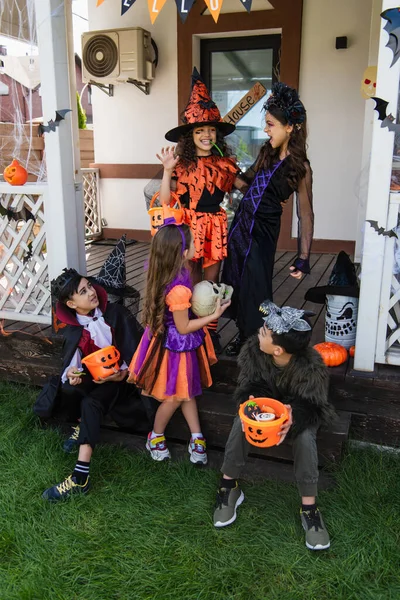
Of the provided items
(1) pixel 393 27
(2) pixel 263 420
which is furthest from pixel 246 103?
(2) pixel 263 420

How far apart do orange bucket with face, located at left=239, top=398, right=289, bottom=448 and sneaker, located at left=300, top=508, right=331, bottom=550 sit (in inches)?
13.8

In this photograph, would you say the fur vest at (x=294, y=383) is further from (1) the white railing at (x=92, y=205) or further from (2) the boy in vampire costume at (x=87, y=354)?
(1) the white railing at (x=92, y=205)

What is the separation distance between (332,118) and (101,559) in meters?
4.72

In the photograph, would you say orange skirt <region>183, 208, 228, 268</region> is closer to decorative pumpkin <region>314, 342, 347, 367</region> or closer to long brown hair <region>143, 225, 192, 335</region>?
long brown hair <region>143, 225, 192, 335</region>

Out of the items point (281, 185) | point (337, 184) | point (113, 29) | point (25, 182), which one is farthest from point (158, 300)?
point (113, 29)

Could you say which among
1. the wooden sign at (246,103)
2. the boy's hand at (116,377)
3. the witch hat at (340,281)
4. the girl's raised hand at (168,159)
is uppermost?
the wooden sign at (246,103)

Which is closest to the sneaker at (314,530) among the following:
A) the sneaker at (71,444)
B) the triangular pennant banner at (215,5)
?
the sneaker at (71,444)

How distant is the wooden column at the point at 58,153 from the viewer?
3029mm

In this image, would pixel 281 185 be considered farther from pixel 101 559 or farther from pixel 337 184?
pixel 337 184

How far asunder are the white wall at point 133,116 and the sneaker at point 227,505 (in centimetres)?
455

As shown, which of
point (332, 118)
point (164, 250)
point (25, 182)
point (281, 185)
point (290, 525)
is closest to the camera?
point (290, 525)

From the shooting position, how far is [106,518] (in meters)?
2.36

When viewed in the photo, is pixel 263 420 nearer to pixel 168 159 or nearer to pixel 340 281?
pixel 340 281

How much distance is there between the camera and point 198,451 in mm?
2734
